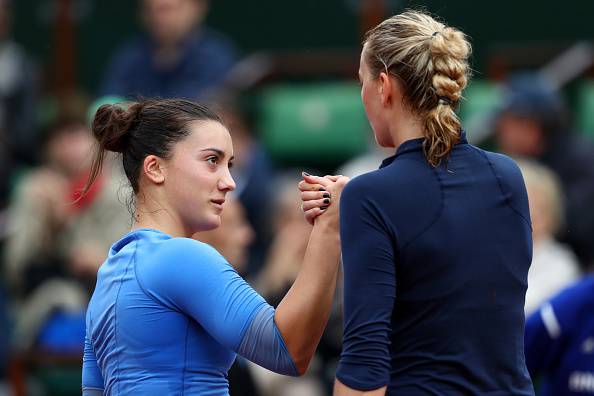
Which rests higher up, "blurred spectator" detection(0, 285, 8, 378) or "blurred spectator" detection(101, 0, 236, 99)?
"blurred spectator" detection(101, 0, 236, 99)

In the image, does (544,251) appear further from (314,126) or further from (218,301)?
(218,301)

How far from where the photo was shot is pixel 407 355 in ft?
8.71

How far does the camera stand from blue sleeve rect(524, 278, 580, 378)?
402 centimetres

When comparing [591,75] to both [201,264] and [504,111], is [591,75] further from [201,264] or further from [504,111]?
[201,264]

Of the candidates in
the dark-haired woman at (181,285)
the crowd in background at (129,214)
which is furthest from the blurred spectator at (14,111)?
the dark-haired woman at (181,285)

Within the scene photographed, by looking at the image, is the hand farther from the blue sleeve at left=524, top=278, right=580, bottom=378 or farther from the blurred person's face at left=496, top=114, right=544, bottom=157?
the blurred person's face at left=496, top=114, right=544, bottom=157

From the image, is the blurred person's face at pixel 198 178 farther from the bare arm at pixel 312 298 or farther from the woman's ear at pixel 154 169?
the bare arm at pixel 312 298

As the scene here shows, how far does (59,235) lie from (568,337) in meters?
3.92

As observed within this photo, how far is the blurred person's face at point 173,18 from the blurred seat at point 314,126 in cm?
86

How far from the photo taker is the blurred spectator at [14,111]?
8312 mm

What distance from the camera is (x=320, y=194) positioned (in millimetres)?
2822

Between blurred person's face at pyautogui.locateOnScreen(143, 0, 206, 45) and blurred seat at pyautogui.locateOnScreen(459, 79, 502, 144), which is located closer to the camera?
blurred seat at pyautogui.locateOnScreen(459, 79, 502, 144)

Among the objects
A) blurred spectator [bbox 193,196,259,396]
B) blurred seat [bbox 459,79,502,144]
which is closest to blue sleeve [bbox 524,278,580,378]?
blurred spectator [bbox 193,196,259,396]

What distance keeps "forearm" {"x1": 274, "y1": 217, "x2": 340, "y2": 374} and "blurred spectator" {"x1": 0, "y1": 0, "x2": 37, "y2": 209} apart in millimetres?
5779
